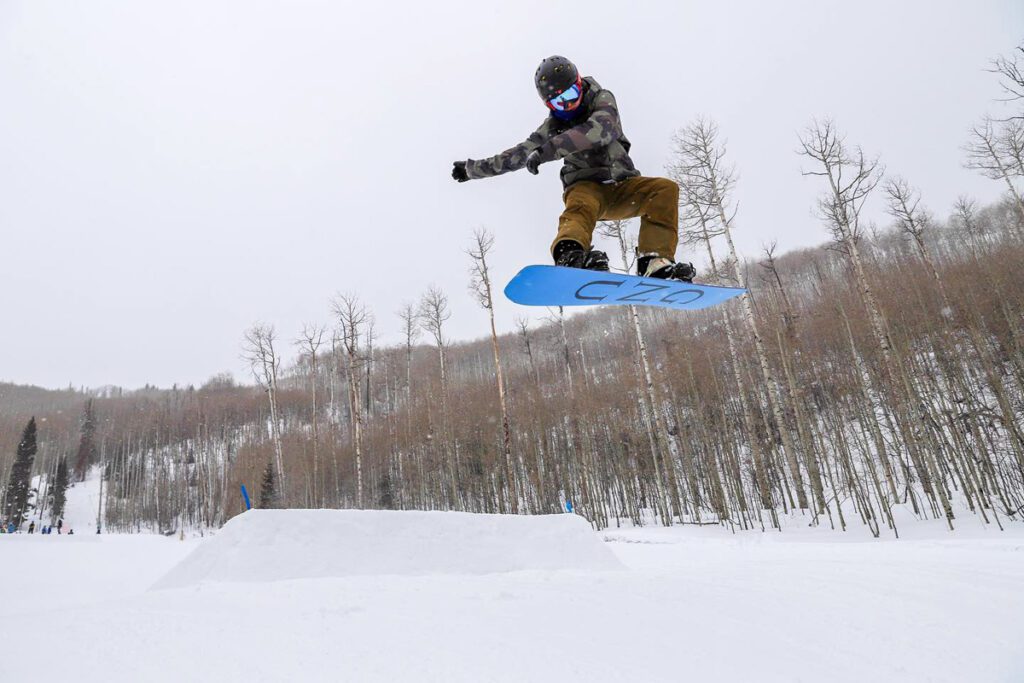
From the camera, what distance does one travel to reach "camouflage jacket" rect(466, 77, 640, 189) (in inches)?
120

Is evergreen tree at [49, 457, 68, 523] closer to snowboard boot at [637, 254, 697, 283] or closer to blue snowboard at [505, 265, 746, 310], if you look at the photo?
blue snowboard at [505, 265, 746, 310]

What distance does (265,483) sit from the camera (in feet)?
89.7

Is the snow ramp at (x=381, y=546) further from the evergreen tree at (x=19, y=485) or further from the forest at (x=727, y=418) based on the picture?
the evergreen tree at (x=19, y=485)

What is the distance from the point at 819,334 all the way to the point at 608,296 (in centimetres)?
2220

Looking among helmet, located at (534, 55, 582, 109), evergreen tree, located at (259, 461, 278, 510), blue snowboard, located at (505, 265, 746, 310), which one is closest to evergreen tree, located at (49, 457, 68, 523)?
evergreen tree, located at (259, 461, 278, 510)

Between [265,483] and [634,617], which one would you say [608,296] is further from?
[265,483]

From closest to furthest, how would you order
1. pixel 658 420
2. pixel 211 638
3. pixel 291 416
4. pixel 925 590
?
pixel 211 638 → pixel 925 590 → pixel 658 420 → pixel 291 416

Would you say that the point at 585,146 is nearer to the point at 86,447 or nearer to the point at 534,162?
the point at 534,162

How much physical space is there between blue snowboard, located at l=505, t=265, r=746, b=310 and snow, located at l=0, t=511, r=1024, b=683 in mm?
2204

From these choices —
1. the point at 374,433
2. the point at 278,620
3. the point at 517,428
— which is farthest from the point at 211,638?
the point at 374,433

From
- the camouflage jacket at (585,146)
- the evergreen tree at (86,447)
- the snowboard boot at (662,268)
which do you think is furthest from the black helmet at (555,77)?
the evergreen tree at (86,447)

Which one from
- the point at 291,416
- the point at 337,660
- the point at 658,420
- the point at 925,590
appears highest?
the point at 291,416

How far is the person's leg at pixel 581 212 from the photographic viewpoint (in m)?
3.18

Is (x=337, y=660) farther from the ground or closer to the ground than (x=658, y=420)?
closer to the ground
